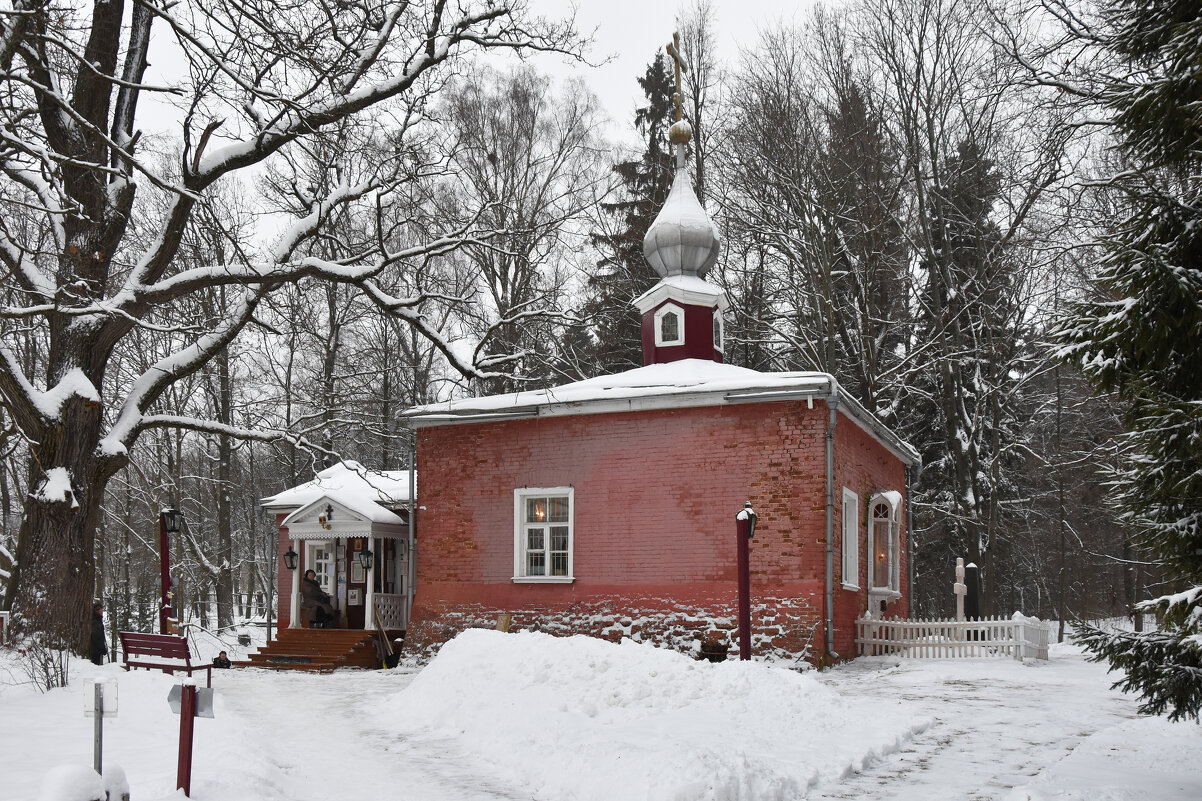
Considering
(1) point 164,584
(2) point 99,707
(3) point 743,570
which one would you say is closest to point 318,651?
(1) point 164,584

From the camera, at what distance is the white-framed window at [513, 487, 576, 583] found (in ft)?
58.7

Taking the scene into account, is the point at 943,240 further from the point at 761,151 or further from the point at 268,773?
the point at 268,773

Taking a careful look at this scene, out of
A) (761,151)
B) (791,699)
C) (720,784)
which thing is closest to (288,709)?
(791,699)

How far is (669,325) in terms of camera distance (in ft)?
68.0

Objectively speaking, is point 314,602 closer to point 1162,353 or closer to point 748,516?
point 748,516

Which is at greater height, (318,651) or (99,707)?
(99,707)

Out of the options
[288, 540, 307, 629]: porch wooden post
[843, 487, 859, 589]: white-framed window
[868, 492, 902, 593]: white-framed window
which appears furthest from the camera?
[288, 540, 307, 629]: porch wooden post

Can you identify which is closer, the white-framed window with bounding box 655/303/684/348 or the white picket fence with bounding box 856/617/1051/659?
the white picket fence with bounding box 856/617/1051/659

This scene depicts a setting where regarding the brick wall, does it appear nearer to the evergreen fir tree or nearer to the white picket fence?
the white picket fence

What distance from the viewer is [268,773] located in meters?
7.64

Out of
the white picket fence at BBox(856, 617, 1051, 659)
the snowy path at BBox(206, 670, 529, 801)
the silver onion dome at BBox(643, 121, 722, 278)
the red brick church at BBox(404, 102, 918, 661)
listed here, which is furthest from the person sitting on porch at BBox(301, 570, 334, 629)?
the white picket fence at BBox(856, 617, 1051, 659)

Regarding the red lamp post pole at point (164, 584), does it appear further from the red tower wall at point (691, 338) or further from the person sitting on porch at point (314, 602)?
the red tower wall at point (691, 338)

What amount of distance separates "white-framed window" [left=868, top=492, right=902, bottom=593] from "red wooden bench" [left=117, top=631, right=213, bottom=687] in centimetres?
1213

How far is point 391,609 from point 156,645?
9953mm
